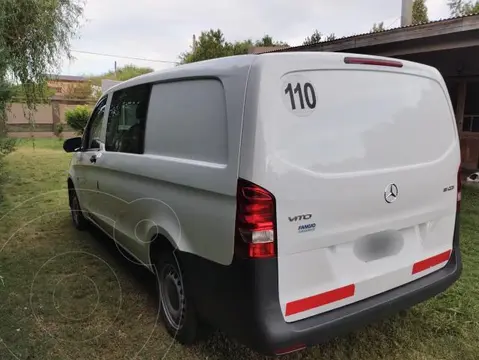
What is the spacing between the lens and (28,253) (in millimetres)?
4398

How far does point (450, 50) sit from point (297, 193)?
7191 millimetres

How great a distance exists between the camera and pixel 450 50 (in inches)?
296

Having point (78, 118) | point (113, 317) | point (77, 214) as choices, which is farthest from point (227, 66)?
point (78, 118)

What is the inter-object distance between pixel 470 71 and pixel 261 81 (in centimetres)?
795

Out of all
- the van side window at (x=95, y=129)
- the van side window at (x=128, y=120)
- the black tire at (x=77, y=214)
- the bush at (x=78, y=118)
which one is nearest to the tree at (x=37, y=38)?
the black tire at (x=77, y=214)

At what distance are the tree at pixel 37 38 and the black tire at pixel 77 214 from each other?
2.64 meters

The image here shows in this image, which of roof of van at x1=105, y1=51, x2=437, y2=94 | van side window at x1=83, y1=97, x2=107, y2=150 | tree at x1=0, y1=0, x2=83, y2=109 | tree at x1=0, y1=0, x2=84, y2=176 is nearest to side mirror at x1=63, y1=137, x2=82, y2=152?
van side window at x1=83, y1=97, x2=107, y2=150

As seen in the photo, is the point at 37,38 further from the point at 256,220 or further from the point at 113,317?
the point at 256,220

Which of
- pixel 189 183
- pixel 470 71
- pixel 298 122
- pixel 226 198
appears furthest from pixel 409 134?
pixel 470 71

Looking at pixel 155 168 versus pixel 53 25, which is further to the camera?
pixel 53 25

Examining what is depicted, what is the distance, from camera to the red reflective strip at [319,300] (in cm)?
198

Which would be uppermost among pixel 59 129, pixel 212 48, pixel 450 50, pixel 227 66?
pixel 212 48

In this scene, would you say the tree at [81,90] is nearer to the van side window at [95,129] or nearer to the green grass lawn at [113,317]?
the van side window at [95,129]

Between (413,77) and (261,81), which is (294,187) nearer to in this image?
(261,81)
